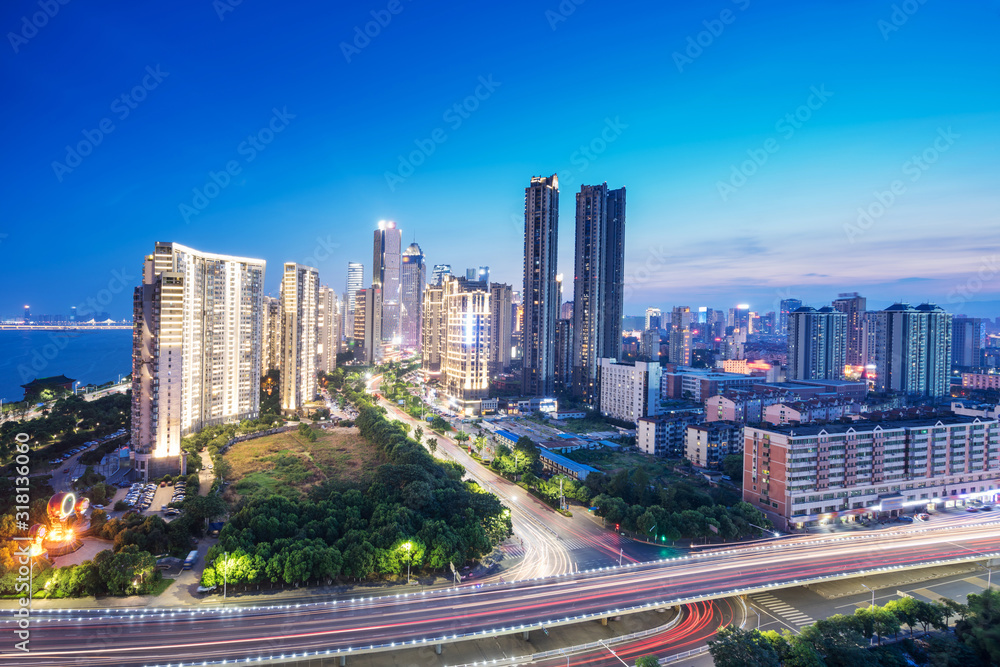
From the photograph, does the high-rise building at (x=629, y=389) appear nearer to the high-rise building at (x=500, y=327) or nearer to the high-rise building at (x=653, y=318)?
the high-rise building at (x=500, y=327)

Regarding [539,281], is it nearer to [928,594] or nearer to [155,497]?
[155,497]

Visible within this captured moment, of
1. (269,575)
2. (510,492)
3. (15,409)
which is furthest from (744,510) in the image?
(15,409)

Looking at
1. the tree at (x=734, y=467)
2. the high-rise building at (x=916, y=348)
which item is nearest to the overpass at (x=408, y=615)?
the tree at (x=734, y=467)

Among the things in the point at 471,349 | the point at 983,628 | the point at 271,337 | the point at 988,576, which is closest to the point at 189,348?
the point at 271,337

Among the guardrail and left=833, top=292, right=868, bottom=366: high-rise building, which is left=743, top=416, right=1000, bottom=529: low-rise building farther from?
left=833, top=292, right=868, bottom=366: high-rise building

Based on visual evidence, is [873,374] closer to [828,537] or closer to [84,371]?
[828,537]

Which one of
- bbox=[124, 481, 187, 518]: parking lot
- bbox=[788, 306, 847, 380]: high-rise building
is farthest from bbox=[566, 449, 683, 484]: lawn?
bbox=[788, 306, 847, 380]: high-rise building
